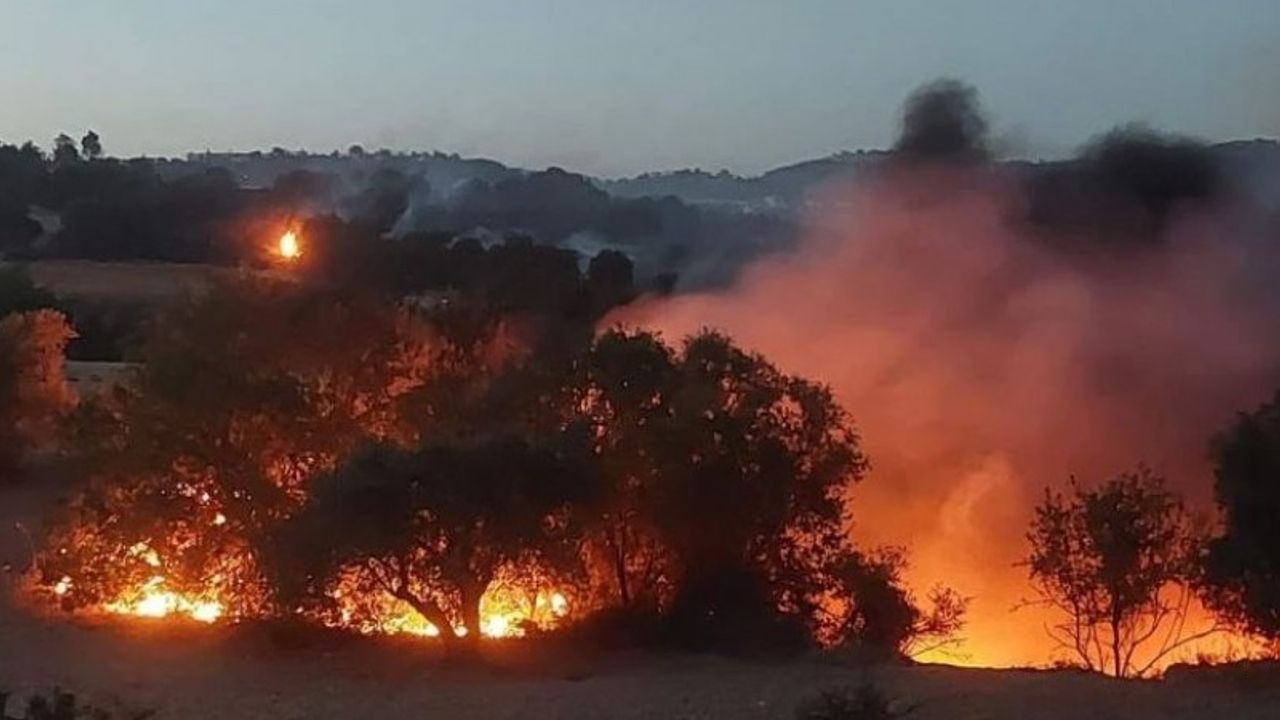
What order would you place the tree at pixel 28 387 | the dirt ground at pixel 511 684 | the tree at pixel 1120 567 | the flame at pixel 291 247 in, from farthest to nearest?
the flame at pixel 291 247 < the tree at pixel 28 387 < the tree at pixel 1120 567 < the dirt ground at pixel 511 684

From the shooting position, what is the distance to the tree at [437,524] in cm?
1750

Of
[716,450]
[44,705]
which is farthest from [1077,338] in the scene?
[44,705]

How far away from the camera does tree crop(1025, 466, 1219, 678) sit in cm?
1773

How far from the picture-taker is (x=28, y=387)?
97.5 feet

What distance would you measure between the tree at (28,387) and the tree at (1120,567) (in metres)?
16.8

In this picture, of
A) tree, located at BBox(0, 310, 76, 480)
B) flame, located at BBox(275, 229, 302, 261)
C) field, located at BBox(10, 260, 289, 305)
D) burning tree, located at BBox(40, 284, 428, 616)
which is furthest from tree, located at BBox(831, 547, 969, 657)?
field, located at BBox(10, 260, 289, 305)


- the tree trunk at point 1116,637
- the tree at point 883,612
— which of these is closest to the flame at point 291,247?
the tree at point 883,612

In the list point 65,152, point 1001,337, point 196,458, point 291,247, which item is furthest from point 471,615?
point 65,152

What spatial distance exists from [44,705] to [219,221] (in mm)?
74338

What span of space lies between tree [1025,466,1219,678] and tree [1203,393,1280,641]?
40 centimetres

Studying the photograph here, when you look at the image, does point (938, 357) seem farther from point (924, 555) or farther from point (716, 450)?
point (716, 450)

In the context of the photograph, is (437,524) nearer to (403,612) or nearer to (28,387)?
(403,612)

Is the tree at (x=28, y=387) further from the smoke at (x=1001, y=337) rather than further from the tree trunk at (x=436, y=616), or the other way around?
the tree trunk at (x=436, y=616)

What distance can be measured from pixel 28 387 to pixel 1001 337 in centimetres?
1735
